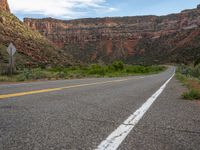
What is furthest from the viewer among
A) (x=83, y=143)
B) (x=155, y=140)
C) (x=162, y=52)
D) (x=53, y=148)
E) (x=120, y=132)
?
(x=162, y=52)

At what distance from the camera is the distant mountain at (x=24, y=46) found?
37.4 metres

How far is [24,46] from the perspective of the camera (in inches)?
1601

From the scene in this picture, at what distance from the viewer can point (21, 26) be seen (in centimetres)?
4753

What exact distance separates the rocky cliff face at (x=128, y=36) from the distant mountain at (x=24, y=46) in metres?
71.0

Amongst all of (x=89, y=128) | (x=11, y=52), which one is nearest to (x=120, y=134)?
(x=89, y=128)

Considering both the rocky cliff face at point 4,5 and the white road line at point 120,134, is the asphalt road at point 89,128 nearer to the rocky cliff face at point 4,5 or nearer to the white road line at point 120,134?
the white road line at point 120,134

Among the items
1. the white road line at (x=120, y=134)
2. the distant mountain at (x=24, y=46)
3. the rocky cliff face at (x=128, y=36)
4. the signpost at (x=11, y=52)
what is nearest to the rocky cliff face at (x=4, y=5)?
the distant mountain at (x=24, y=46)

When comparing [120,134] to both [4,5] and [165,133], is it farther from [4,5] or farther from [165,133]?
[4,5]

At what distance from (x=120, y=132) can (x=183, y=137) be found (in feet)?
2.68

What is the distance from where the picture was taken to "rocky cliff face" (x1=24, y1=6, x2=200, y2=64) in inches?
4788

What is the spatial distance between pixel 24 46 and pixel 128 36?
10922 cm

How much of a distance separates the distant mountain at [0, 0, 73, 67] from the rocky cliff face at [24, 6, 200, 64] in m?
71.0

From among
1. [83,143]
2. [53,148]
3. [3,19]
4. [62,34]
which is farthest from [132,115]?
[62,34]

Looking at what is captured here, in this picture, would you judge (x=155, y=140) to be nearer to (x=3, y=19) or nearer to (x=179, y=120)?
(x=179, y=120)
